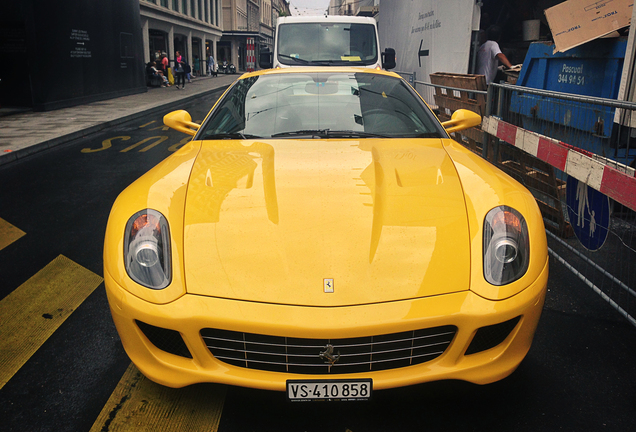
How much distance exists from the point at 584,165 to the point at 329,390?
2.30 metres

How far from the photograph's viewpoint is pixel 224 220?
225 centimetres

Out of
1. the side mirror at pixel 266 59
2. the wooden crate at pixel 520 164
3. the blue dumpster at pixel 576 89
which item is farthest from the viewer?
the side mirror at pixel 266 59

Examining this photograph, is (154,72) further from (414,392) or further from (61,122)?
(414,392)

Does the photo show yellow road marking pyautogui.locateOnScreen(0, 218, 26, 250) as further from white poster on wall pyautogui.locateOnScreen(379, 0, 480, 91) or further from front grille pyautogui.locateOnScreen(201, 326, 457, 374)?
white poster on wall pyautogui.locateOnScreen(379, 0, 480, 91)

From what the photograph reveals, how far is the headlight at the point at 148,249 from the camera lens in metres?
2.07

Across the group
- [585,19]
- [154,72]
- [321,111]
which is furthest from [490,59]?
[154,72]

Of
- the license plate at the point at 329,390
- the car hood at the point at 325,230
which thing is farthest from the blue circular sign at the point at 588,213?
the license plate at the point at 329,390

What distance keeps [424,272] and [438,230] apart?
0.24m

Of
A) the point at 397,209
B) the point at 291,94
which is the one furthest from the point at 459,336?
the point at 291,94

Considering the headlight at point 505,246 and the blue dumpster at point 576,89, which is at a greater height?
the blue dumpster at point 576,89

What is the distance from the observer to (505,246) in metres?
2.15

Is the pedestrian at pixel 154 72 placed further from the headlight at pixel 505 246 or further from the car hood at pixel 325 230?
the headlight at pixel 505 246

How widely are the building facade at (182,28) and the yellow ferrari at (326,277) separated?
27729mm

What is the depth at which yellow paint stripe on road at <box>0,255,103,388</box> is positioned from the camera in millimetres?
2681
